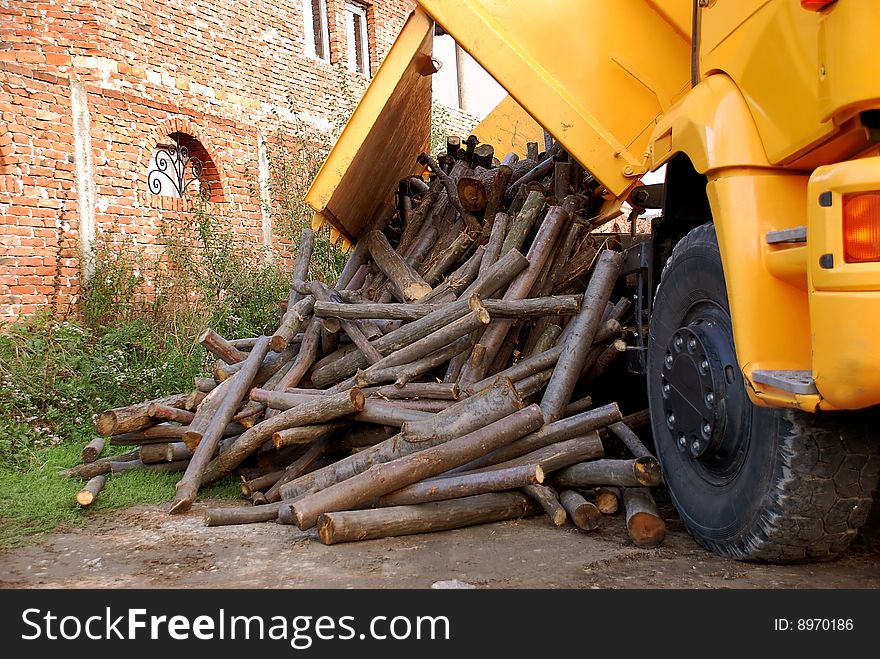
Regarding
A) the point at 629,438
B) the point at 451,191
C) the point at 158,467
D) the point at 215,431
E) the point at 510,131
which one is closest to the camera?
the point at 629,438

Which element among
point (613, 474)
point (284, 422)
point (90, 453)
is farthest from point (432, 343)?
point (90, 453)

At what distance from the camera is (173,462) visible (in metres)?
5.39

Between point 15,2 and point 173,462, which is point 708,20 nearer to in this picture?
point 173,462

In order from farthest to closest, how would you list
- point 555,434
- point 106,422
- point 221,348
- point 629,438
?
point 221,348 < point 106,422 < point 629,438 < point 555,434

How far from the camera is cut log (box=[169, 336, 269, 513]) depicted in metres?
4.63

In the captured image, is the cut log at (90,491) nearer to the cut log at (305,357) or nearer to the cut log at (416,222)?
the cut log at (305,357)

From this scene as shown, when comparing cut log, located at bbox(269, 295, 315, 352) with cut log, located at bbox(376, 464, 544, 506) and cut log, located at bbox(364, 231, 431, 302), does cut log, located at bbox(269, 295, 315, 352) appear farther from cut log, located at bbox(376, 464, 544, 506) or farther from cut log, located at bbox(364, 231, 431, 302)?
cut log, located at bbox(376, 464, 544, 506)

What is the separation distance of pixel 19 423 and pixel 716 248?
229 inches

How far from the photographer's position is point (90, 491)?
472 centimetres

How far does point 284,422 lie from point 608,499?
205 cm

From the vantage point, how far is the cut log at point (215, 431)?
463 centimetres

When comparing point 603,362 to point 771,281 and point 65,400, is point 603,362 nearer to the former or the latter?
point 771,281

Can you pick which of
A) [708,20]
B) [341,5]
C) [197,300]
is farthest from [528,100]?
[341,5]

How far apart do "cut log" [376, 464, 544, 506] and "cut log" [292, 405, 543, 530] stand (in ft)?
0.18
